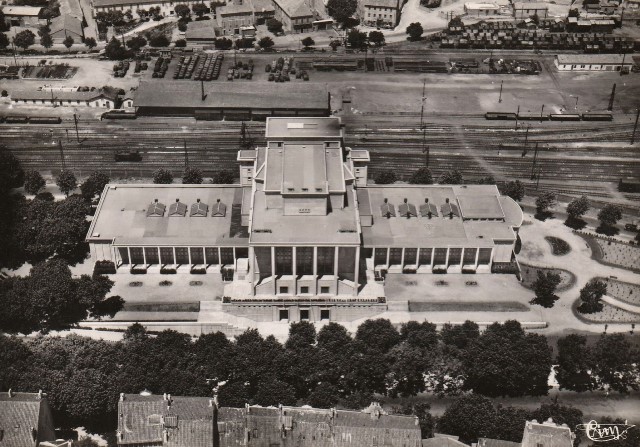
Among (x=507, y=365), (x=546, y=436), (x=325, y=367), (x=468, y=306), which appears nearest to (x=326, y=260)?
(x=325, y=367)

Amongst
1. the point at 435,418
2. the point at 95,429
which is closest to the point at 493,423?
the point at 435,418

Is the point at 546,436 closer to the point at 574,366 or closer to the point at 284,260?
the point at 574,366

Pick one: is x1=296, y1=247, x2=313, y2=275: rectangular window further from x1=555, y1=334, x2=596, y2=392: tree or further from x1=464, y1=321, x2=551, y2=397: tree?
x1=555, y1=334, x2=596, y2=392: tree

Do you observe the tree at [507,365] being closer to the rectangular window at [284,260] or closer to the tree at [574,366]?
the tree at [574,366]

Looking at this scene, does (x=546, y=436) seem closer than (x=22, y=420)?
Yes

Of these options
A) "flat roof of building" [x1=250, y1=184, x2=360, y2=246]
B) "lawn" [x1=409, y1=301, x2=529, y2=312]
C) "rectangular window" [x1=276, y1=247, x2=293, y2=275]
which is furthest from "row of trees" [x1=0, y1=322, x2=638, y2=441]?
"flat roof of building" [x1=250, y1=184, x2=360, y2=246]

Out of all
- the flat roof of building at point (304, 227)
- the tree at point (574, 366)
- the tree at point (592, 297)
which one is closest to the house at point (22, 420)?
the flat roof of building at point (304, 227)

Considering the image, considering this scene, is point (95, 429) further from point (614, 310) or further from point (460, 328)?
point (614, 310)
